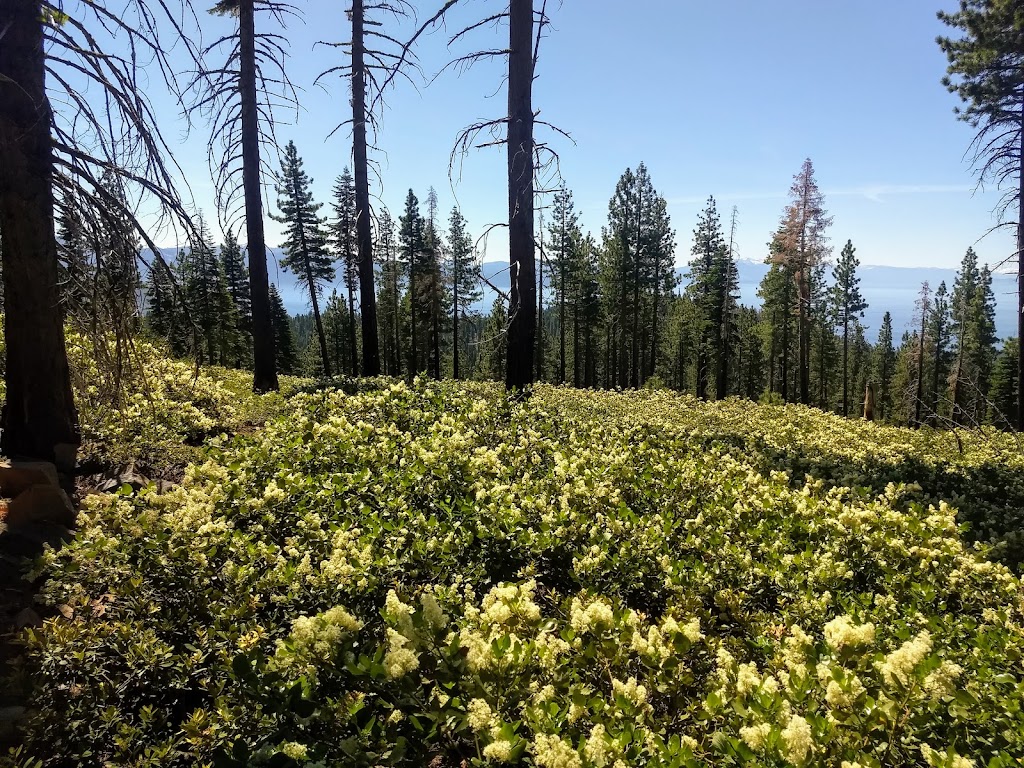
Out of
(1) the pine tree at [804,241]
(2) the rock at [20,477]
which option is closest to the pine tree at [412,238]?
(1) the pine tree at [804,241]

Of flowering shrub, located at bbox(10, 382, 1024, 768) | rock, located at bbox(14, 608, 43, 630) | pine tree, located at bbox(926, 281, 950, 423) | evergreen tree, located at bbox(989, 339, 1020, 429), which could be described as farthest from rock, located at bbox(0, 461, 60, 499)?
pine tree, located at bbox(926, 281, 950, 423)

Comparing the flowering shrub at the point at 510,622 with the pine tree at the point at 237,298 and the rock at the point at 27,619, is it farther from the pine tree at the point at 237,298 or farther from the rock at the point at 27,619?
the pine tree at the point at 237,298

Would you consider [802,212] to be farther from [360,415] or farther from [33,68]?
[33,68]

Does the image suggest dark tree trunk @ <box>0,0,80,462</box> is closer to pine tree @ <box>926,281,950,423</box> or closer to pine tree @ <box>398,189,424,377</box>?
pine tree @ <box>398,189,424,377</box>

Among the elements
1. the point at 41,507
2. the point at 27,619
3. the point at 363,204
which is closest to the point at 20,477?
the point at 41,507

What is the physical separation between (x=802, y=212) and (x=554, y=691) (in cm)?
3642

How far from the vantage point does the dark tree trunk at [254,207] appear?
1113 centimetres

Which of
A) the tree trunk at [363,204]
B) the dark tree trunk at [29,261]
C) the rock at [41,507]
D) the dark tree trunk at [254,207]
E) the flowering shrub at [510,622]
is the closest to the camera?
the flowering shrub at [510,622]

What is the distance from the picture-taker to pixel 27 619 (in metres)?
3.06

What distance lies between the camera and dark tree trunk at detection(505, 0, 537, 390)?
818cm

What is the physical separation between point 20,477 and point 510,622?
14.0 ft

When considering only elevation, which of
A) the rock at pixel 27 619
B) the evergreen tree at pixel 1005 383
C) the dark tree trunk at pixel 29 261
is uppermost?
the dark tree trunk at pixel 29 261

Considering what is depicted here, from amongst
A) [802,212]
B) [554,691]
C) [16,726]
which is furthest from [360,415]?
[802,212]

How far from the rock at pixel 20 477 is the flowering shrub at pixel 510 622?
112cm
